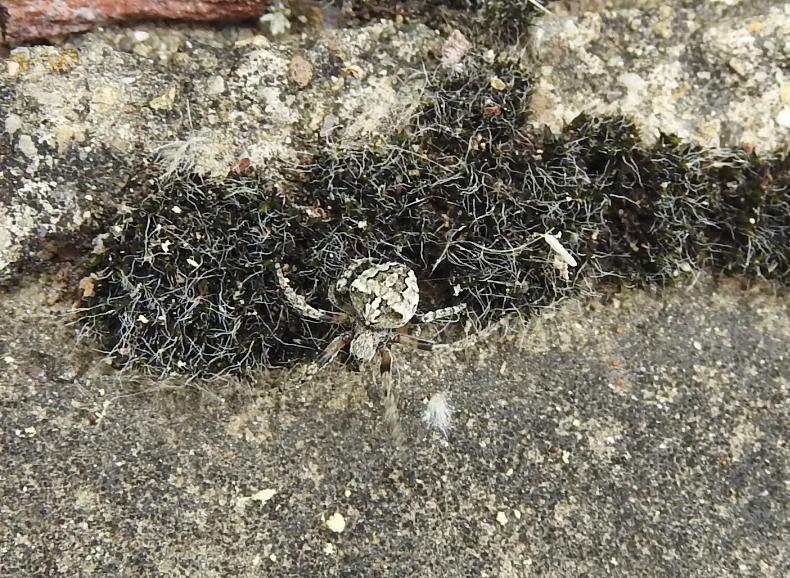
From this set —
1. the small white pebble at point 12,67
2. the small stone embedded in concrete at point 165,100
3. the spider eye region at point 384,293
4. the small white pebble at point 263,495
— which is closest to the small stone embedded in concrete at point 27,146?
the small white pebble at point 12,67

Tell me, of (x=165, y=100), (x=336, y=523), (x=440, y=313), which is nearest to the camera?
(x=336, y=523)

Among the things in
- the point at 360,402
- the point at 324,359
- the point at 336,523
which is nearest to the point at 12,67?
the point at 324,359

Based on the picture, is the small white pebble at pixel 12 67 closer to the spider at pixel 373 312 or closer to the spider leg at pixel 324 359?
the spider at pixel 373 312

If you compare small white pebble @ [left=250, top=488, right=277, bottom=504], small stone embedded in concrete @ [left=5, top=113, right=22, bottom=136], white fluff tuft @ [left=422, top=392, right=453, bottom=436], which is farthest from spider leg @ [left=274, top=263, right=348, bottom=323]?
small stone embedded in concrete @ [left=5, top=113, right=22, bottom=136]

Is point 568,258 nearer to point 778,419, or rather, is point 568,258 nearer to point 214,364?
point 778,419

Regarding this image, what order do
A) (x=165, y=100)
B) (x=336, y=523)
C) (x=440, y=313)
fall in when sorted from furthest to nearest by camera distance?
(x=440, y=313) → (x=165, y=100) → (x=336, y=523)

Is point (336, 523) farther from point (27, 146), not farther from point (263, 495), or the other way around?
point (27, 146)

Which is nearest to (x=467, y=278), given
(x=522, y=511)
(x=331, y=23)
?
(x=522, y=511)

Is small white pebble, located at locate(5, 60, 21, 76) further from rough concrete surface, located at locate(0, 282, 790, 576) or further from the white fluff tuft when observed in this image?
the white fluff tuft
